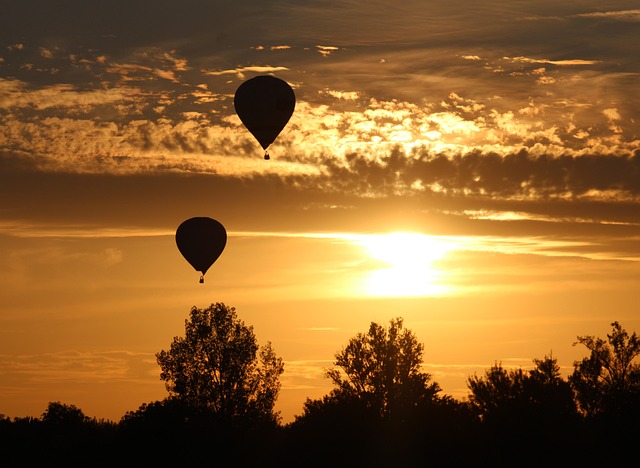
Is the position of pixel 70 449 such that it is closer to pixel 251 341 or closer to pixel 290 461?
pixel 251 341

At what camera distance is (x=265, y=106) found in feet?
262

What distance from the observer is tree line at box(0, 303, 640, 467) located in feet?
263

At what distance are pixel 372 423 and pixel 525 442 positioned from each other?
11176 mm

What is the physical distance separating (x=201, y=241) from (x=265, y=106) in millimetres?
16296

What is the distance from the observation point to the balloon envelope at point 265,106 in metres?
79.6

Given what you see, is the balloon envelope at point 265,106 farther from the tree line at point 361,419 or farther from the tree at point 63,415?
the tree at point 63,415

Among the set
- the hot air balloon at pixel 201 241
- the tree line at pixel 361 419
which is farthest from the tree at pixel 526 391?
the hot air balloon at pixel 201 241

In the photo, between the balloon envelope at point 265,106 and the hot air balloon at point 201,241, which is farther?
the hot air balloon at point 201,241

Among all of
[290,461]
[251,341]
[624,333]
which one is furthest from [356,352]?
[290,461]

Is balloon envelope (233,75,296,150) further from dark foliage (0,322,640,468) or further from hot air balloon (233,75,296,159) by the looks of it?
dark foliage (0,322,640,468)

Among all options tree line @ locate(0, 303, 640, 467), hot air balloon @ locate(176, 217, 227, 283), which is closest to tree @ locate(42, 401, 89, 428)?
tree line @ locate(0, 303, 640, 467)

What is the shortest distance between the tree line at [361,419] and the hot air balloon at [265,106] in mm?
20960

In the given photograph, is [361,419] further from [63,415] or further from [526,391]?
[63,415]

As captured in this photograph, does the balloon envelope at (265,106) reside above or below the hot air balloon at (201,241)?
above
